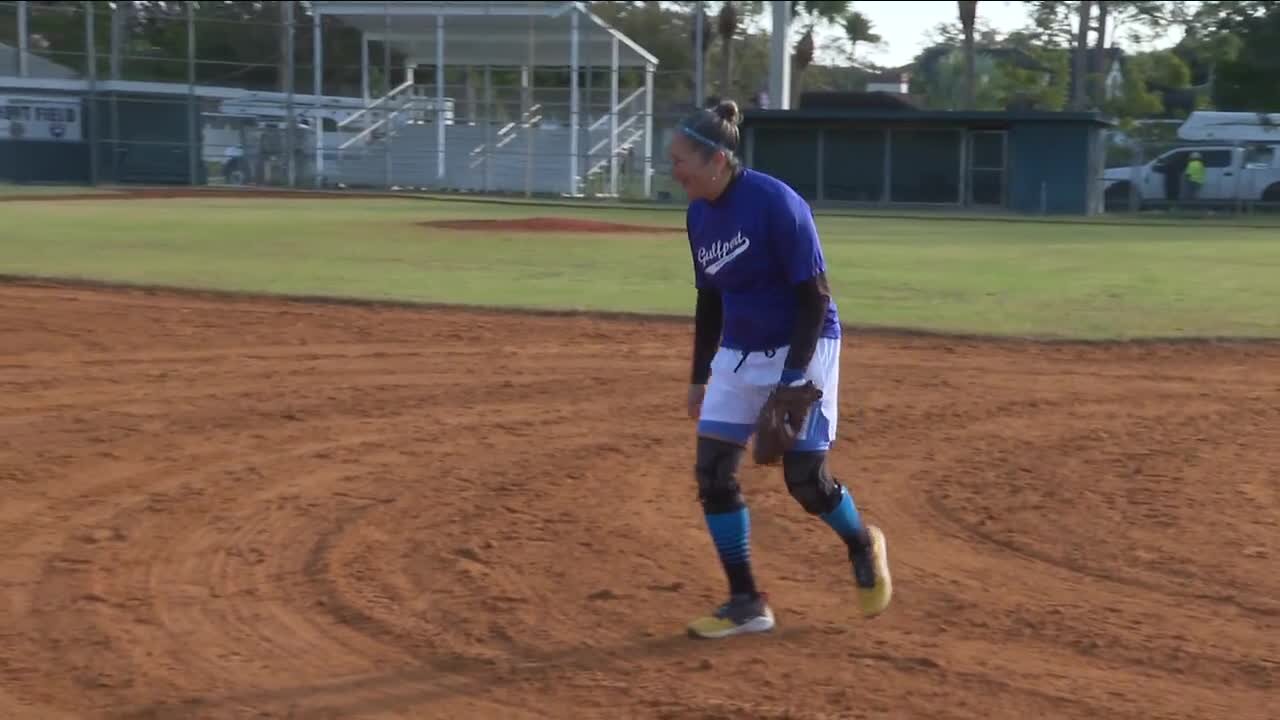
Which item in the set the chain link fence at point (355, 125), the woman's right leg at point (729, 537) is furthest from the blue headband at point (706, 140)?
the chain link fence at point (355, 125)

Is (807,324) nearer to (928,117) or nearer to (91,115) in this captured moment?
(928,117)

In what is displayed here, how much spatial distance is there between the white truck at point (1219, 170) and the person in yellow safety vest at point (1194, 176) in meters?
0.13

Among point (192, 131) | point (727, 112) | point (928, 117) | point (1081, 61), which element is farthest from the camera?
point (1081, 61)

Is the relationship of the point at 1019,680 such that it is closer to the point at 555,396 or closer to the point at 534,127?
the point at 555,396

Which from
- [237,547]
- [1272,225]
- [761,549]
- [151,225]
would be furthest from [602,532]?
[1272,225]

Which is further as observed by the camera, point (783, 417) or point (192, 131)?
point (192, 131)

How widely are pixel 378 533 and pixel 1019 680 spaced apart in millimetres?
2887

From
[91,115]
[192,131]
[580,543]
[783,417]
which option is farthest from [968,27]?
[783,417]

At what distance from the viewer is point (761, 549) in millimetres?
6625

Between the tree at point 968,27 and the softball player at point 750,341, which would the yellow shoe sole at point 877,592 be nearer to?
the softball player at point 750,341

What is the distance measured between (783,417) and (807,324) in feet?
1.04

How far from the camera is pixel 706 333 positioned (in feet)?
18.9

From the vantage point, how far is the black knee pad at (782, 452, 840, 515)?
5383 mm

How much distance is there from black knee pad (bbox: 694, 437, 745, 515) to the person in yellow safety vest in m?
36.7
